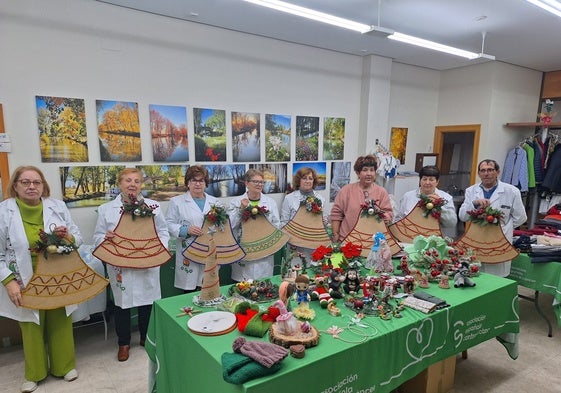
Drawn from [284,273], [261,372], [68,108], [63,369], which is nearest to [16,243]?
[63,369]

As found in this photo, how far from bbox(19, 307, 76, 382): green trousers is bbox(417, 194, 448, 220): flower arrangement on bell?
10.3 ft

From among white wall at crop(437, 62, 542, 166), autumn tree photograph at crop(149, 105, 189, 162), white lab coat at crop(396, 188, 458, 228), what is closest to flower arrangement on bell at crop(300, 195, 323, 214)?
white lab coat at crop(396, 188, 458, 228)

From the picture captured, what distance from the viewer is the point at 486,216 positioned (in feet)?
9.73

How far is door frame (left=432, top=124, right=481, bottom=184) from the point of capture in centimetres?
602

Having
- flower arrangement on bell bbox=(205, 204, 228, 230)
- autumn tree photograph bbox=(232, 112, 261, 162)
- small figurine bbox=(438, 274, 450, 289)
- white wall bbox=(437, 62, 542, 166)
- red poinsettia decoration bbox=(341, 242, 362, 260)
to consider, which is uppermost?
white wall bbox=(437, 62, 542, 166)

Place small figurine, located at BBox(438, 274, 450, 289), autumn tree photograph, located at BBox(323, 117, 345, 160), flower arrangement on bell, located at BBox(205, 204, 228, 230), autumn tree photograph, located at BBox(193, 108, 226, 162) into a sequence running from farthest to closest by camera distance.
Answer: autumn tree photograph, located at BBox(323, 117, 345, 160) → autumn tree photograph, located at BBox(193, 108, 226, 162) → flower arrangement on bell, located at BBox(205, 204, 228, 230) → small figurine, located at BBox(438, 274, 450, 289)

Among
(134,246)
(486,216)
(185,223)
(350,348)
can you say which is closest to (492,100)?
(486,216)

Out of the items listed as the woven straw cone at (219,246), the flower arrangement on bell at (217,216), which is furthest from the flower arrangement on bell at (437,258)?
the flower arrangement on bell at (217,216)

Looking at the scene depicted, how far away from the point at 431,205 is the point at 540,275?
1.27m

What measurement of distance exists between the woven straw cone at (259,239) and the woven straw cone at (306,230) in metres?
0.19

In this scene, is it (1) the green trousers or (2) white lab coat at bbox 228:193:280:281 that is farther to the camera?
(2) white lab coat at bbox 228:193:280:281

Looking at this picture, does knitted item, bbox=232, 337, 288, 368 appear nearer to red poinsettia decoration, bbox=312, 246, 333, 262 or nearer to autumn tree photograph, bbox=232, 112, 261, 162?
red poinsettia decoration, bbox=312, 246, 333, 262

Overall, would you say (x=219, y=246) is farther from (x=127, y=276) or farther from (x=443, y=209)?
(x=443, y=209)

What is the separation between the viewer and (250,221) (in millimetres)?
3076
